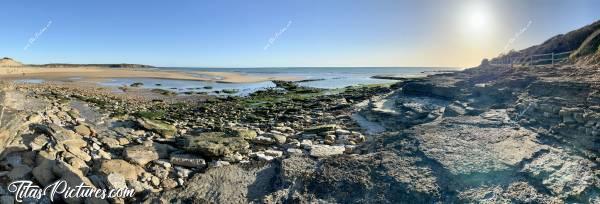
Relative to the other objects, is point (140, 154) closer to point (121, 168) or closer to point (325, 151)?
point (121, 168)

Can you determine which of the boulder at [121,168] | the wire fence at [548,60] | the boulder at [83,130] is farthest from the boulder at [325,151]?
the wire fence at [548,60]

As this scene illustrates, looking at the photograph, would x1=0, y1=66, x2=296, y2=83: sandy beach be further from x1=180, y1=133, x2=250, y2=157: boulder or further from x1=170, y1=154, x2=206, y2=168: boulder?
x1=170, y1=154, x2=206, y2=168: boulder

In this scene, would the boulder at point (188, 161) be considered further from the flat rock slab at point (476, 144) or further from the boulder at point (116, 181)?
the flat rock slab at point (476, 144)

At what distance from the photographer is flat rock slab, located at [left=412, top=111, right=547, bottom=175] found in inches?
281

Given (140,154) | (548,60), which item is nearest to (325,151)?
(140,154)

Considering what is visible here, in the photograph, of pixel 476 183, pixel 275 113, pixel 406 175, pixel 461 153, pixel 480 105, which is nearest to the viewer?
pixel 476 183

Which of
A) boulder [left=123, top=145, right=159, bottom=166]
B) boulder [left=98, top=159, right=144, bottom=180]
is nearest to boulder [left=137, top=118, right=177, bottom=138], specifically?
boulder [left=123, top=145, right=159, bottom=166]

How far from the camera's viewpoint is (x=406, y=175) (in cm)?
706

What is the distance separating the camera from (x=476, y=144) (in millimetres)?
8102

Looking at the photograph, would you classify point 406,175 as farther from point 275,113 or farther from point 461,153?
point 275,113

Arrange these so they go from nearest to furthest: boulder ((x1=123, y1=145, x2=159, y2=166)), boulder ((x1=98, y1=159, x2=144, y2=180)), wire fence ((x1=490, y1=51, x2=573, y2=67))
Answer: boulder ((x1=98, y1=159, x2=144, y2=180)) → boulder ((x1=123, y1=145, x2=159, y2=166)) → wire fence ((x1=490, y1=51, x2=573, y2=67))

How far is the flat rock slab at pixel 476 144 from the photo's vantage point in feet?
23.4

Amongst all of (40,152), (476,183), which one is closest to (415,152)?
(476,183)

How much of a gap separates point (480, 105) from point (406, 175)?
7.97m
